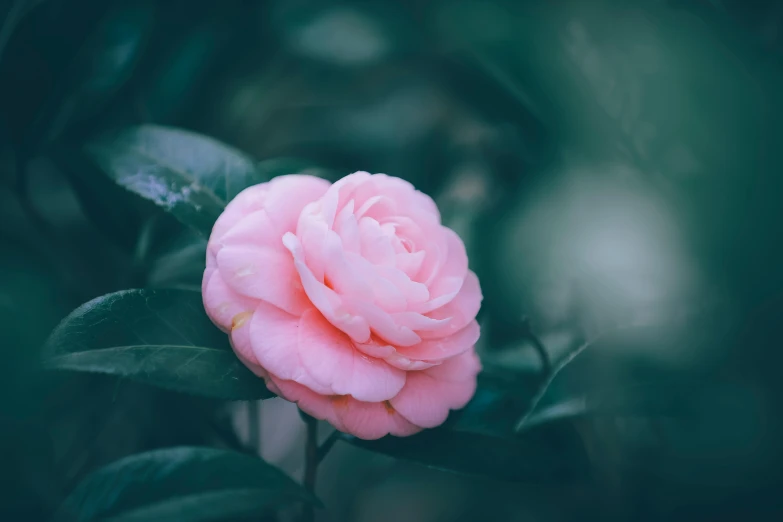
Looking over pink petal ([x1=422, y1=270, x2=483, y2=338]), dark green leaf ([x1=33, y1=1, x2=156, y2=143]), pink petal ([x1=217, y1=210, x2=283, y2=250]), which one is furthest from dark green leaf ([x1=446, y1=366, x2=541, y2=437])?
dark green leaf ([x1=33, y1=1, x2=156, y2=143])

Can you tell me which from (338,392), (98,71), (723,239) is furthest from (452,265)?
(98,71)

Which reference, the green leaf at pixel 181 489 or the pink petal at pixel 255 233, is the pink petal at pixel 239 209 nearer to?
the pink petal at pixel 255 233

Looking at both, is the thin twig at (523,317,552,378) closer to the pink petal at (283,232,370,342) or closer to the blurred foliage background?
the blurred foliage background

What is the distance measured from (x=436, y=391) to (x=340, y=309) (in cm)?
10

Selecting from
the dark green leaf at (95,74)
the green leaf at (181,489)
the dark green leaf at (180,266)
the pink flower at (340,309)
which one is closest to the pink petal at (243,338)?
the pink flower at (340,309)

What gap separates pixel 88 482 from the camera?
0.39 metres

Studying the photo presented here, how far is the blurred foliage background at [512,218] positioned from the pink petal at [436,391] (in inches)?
3.1

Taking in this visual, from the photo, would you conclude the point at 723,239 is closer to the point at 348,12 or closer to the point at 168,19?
the point at 348,12

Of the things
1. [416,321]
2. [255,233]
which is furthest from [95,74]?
[416,321]

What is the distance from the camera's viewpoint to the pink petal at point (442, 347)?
0.37m

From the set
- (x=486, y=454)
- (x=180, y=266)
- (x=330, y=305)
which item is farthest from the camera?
(x=180, y=266)

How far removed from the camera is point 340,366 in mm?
347

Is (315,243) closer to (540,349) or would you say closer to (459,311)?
(459,311)

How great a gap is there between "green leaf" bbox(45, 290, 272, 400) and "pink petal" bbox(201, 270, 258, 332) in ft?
0.16
